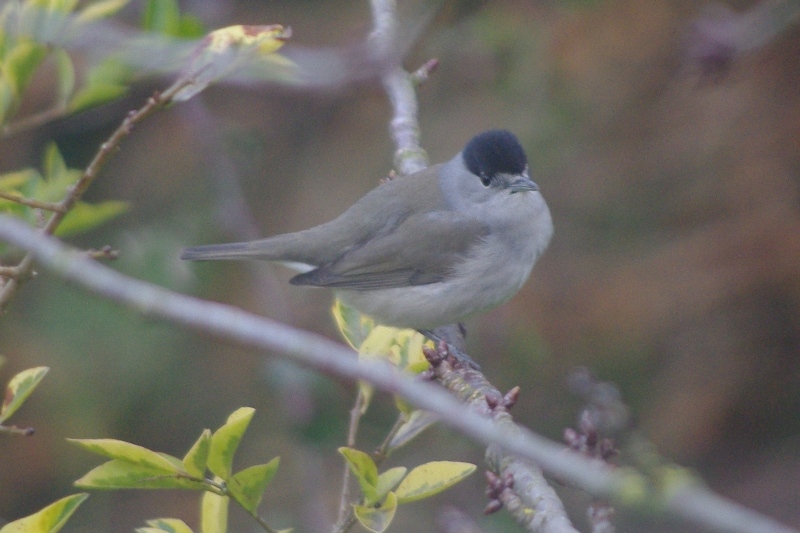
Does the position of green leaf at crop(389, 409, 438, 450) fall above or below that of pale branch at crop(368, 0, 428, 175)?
below

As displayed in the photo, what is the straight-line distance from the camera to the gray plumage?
4.11 m

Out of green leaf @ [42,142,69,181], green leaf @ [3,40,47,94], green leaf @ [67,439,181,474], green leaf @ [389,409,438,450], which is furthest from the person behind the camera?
green leaf @ [42,142,69,181]

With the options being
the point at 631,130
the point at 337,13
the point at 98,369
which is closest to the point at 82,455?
the point at 98,369

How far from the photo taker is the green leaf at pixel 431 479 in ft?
6.93

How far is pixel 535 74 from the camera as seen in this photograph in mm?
5910

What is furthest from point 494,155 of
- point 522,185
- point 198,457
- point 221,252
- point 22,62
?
point 198,457

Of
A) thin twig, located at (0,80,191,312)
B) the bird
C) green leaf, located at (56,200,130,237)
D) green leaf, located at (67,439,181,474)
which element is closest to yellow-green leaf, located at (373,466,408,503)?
green leaf, located at (67,439,181,474)

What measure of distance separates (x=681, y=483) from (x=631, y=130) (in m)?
6.16

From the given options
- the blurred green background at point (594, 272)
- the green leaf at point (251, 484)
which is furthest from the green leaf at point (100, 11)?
the blurred green background at point (594, 272)

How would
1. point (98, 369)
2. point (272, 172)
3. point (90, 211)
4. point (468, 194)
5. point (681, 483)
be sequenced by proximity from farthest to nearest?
1. point (272, 172)
2. point (98, 369)
3. point (468, 194)
4. point (90, 211)
5. point (681, 483)

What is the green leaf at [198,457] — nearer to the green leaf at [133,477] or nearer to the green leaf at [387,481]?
the green leaf at [133,477]

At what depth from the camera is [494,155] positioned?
4.12m

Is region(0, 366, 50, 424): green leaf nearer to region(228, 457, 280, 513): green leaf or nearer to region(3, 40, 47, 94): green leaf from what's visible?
region(228, 457, 280, 513): green leaf

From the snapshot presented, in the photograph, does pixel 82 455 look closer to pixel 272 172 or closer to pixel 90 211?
pixel 272 172
